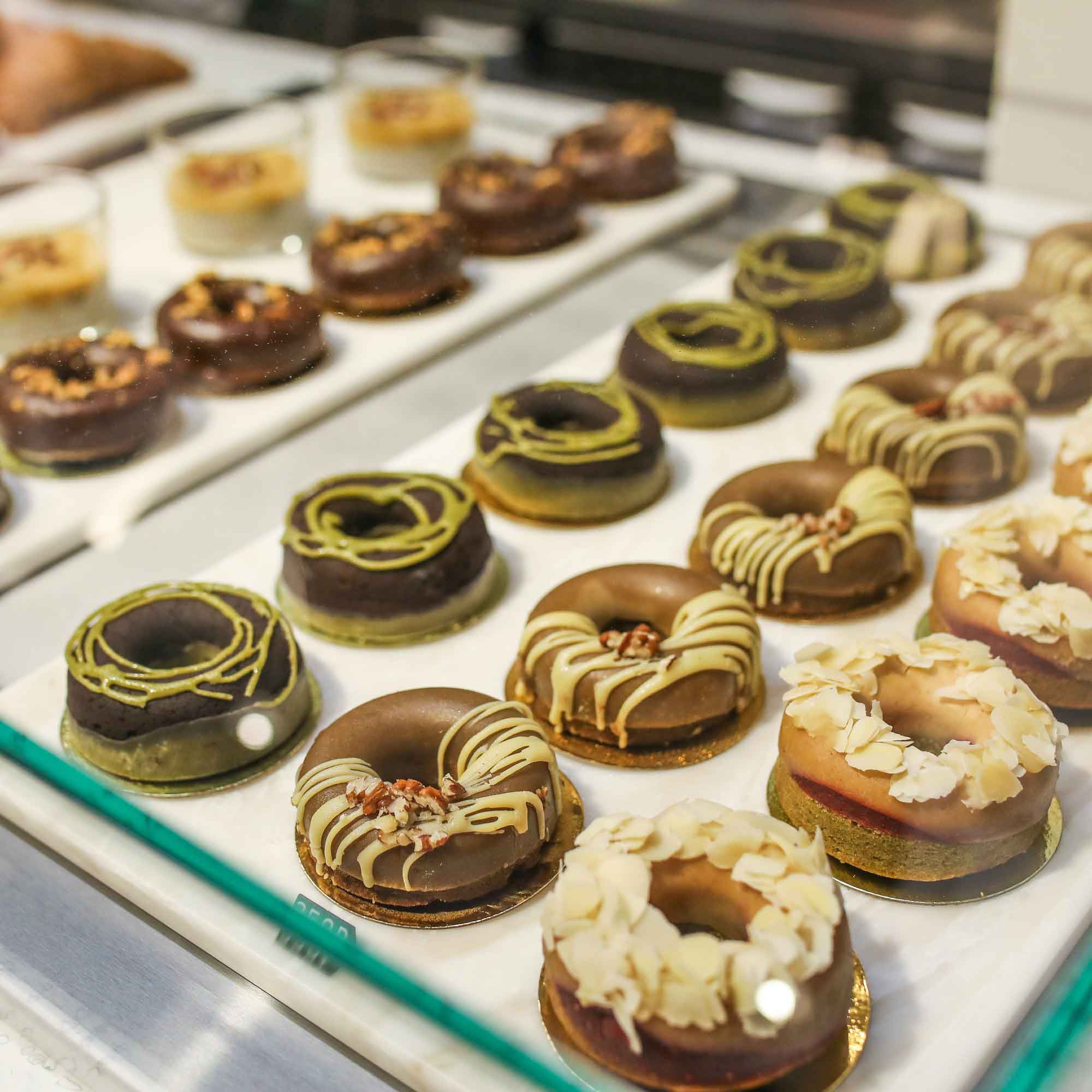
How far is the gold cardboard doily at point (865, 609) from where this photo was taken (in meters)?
2.00

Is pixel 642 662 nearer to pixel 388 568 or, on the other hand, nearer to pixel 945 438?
pixel 388 568

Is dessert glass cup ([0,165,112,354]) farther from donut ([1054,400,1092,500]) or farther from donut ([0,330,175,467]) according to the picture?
donut ([1054,400,1092,500])

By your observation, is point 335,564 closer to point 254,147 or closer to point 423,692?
point 423,692

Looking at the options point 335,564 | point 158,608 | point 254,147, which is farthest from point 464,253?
point 158,608

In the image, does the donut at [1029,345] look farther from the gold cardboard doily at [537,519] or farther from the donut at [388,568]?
the donut at [388,568]

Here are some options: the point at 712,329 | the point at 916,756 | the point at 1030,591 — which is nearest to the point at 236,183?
the point at 712,329

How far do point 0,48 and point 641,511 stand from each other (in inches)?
89.0

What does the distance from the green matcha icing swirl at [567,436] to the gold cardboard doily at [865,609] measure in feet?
0.85

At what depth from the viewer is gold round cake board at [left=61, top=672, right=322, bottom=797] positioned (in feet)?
5.57

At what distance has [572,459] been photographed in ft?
7.18

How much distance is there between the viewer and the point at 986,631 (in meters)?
1.78

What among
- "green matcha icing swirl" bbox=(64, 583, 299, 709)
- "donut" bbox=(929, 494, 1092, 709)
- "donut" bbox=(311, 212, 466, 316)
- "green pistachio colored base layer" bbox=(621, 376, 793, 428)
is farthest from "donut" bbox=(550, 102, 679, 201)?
"green matcha icing swirl" bbox=(64, 583, 299, 709)

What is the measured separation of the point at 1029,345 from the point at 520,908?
53.7 inches

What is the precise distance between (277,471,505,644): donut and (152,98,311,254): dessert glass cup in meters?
1.13
